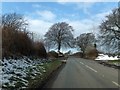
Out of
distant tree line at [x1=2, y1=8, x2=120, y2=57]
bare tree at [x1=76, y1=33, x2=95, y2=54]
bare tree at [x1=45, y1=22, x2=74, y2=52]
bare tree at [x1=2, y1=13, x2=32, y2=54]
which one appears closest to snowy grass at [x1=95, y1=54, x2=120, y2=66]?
distant tree line at [x1=2, y1=8, x2=120, y2=57]

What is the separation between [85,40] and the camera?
123 meters

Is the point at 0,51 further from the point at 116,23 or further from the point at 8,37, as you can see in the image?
the point at 116,23

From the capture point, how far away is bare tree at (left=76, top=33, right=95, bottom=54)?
12119 centimetres

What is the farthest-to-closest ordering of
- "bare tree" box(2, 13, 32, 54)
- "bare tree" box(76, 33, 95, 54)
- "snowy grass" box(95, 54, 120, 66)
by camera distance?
"bare tree" box(76, 33, 95, 54) < "snowy grass" box(95, 54, 120, 66) < "bare tree" box(2, 13, 32, 54)

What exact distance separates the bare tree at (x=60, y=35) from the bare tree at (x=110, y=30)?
122ft

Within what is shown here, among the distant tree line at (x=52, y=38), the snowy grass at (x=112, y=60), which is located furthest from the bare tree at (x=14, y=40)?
the snowy grass at (x=112, y=60)

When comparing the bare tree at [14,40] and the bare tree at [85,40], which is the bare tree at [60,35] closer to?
the bare tree at [85,40]

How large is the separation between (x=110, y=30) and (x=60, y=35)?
3914 centimetres

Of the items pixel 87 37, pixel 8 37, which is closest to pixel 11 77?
pixel 8 37

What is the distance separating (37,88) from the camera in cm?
1416

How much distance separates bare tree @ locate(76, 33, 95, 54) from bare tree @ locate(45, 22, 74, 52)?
20.9 meters

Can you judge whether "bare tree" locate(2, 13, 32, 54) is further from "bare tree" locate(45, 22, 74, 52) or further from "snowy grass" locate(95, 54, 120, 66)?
"bare tree" locate(45, 22, 74, 52)

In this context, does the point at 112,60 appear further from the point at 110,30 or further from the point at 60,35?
the point at 60,35

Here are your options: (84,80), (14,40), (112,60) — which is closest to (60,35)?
(112,60)
